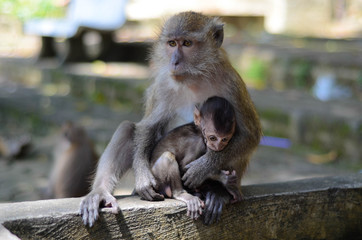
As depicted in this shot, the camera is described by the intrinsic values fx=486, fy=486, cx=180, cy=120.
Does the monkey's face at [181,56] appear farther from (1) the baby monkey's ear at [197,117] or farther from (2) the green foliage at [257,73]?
(2) the green foliage at [257,73]

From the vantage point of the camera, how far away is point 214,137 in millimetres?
2910

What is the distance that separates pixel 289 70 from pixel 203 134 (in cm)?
562

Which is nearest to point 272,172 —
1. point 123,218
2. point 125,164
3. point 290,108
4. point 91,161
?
point 290,108

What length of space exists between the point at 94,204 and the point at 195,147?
31.9 inches

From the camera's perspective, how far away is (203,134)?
9.79ft

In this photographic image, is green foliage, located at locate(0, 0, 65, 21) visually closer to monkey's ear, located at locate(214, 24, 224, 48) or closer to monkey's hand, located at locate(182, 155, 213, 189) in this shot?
monkey's ear, located at locate(214, 24, 224, 48)

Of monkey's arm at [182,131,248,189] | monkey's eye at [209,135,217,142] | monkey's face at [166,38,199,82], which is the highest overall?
monkey's face at [166,38,199,82]

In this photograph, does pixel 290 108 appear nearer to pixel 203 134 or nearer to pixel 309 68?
pixel 309 68

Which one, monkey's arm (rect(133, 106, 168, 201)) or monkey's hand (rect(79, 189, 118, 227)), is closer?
monkey's hand (rect(79, 189, 118, 227))

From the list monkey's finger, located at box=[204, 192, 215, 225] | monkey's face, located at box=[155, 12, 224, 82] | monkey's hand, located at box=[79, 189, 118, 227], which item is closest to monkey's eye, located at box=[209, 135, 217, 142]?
monkey's finger, located at box=[204, 192, 215, 225]

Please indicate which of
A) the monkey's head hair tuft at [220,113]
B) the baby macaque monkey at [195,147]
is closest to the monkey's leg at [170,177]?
the baby macaque monkey at [195,147]

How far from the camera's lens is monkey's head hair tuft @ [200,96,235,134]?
2.86 m

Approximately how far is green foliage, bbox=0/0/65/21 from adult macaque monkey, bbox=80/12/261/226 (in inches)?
591

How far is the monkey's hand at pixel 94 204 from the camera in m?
2.53
